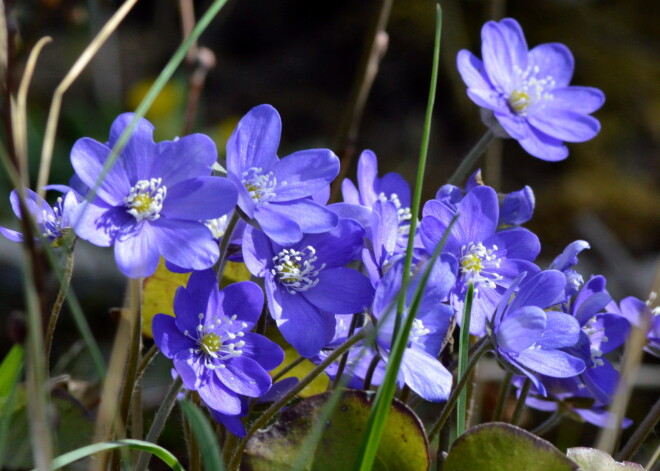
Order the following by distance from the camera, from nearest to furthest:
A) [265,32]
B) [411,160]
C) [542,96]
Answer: [542,96] < [411,160] < [265,32]

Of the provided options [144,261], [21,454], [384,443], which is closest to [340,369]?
[384,443]

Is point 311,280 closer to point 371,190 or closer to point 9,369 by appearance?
point 371,190

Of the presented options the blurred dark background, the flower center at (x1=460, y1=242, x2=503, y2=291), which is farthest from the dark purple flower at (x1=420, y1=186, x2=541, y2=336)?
the blurred dark background

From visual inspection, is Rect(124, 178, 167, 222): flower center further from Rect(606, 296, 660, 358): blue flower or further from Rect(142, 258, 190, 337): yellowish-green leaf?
Rect(606, 296, 660, 358): blue flower

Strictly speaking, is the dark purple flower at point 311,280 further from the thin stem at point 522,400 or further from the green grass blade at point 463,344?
the thin stem at point 522,400

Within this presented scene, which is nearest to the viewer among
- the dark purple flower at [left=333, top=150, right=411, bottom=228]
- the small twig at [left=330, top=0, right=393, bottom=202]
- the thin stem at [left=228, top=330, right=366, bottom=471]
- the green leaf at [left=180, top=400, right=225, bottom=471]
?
the green leaf at [left=180, top=400, right=225, bottom=471]

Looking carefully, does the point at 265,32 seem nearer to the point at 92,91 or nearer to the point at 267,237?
the point at 92,91

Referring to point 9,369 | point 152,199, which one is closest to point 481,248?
point 152,199
